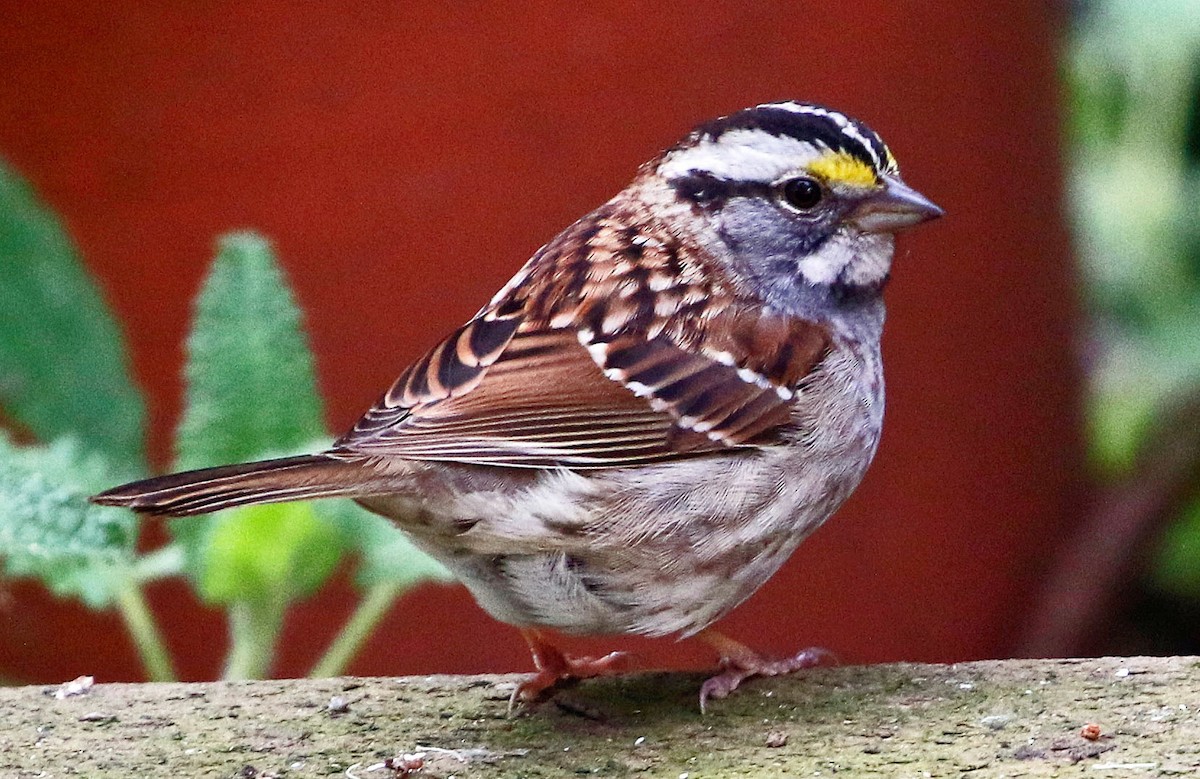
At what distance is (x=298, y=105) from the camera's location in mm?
3096

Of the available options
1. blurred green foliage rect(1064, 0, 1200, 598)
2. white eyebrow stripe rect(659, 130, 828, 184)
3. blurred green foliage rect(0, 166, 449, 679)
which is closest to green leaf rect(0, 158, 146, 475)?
blurred green foliage rect(0, 166, 449, 679)

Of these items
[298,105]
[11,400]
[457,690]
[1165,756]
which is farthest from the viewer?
[298,105]

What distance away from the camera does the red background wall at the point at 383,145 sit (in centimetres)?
308

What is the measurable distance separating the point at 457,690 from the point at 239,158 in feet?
5.25

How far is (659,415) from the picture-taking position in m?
1.82

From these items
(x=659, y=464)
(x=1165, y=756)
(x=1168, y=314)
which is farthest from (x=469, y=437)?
(x=1168, y=314)

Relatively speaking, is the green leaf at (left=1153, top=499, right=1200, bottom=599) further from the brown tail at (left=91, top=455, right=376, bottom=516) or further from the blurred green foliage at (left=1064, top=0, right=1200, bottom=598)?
the brown tail at (left=91, top=455, right=376, bottom=516)

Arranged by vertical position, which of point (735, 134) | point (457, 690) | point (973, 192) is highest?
point (973, 192)

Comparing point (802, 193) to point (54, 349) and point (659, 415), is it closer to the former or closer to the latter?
point (659, 415)

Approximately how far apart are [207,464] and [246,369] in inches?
5.5

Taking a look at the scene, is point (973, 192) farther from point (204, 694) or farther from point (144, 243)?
point (204, 694)

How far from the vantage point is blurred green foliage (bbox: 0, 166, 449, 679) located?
1841 millimetres

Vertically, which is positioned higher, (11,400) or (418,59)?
(418,59)

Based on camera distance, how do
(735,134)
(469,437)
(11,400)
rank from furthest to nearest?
(11,400) < (735,134) < (469,437)
